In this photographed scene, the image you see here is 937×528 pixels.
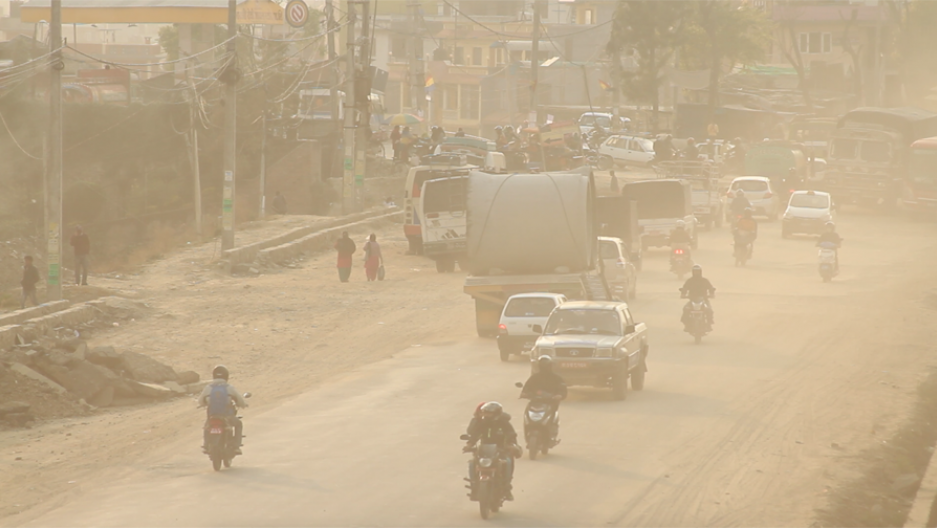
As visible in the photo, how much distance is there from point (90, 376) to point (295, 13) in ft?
113

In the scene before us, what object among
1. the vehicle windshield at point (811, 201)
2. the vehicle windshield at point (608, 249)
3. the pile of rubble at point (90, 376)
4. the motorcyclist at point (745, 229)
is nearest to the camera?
the pile of rubble at point (90, 376)

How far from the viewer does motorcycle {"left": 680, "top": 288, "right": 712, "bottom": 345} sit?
22.8m

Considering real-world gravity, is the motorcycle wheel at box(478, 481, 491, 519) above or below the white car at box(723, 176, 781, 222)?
below

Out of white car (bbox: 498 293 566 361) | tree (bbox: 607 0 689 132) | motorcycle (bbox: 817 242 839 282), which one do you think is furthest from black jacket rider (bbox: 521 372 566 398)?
tree (bbox: 607 0 689 132)

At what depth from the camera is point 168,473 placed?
1401 centimetres

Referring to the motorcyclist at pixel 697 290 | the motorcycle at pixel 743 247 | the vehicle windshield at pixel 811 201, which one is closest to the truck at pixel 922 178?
the vehicle windshield at pixel 811 201

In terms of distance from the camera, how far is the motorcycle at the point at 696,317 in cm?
2278

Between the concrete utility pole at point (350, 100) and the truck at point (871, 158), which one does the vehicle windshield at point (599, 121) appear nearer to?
the truck at point (871, 158)

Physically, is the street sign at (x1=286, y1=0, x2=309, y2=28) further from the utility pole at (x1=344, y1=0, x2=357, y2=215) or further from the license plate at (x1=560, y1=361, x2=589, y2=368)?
the license plate at (x1=560, y1=361, x2=589, y2=368)

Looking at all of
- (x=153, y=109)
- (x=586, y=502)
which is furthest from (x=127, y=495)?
(x=153, y=109)

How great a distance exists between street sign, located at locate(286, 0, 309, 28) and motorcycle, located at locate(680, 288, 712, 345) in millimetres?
32086

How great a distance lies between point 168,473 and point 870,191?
41.2 meters

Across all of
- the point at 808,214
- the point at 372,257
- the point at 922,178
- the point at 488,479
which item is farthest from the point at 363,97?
the point at 488,479

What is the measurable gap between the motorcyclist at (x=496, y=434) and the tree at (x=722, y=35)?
197 feet
